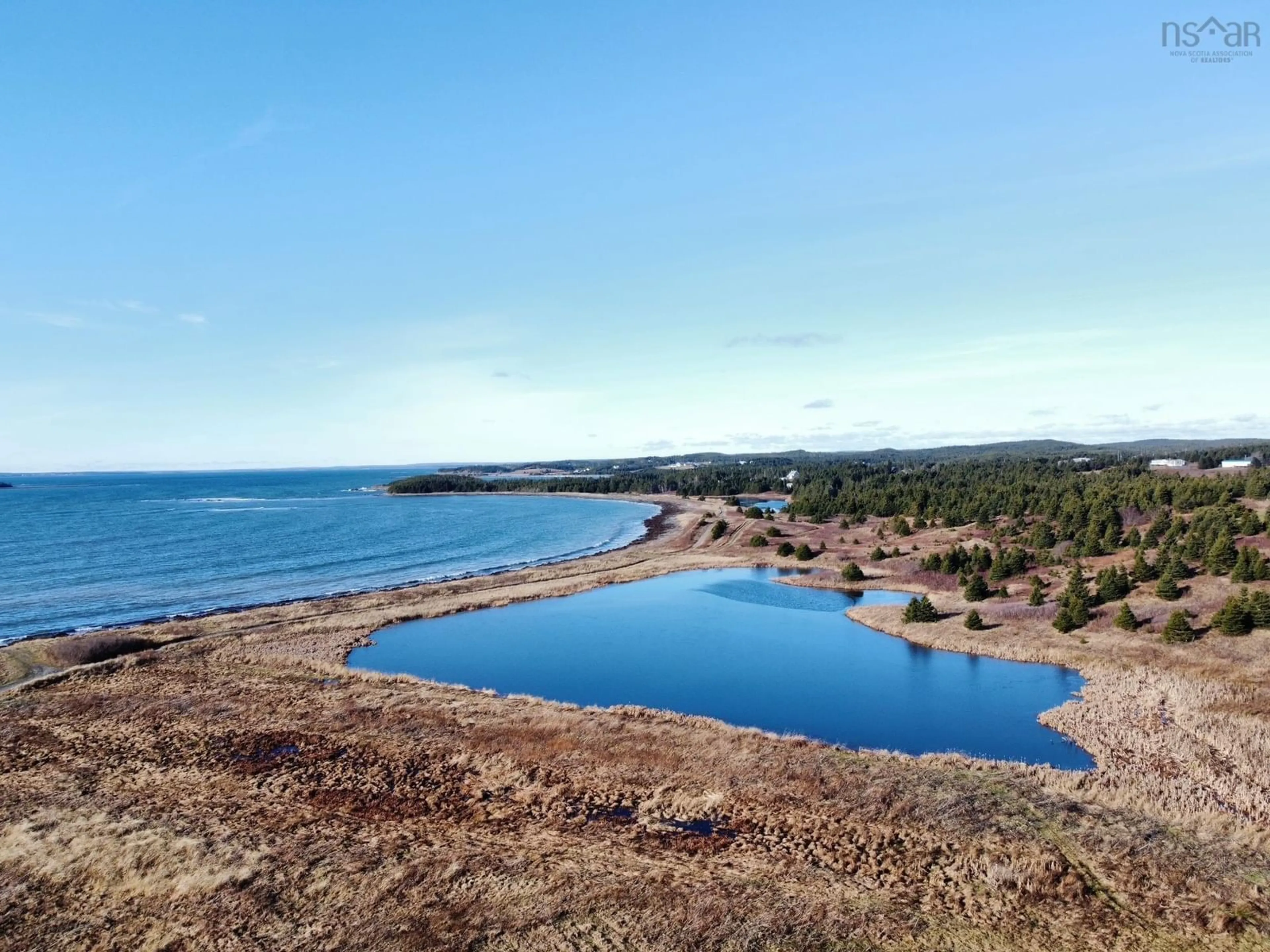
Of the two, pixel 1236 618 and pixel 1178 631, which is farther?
pixel 1178 631

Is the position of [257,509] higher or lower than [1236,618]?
higher

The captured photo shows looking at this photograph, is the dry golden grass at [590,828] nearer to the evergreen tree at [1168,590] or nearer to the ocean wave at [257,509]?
the evergreen tree at [1168,590]

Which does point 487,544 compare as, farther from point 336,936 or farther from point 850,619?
point 336,936

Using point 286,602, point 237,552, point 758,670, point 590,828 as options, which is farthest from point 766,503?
point 590,828

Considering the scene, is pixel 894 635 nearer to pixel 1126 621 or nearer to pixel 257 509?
pixel 1126 621

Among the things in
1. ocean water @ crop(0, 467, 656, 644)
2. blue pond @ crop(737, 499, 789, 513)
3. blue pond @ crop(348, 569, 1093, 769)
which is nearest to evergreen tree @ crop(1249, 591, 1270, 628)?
blue pond @ crop(348, 569, 1093, 769)

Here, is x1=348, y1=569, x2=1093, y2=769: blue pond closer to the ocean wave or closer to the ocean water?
the ocean water
